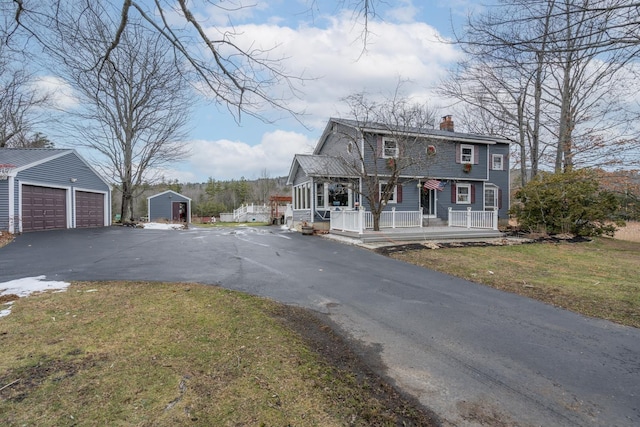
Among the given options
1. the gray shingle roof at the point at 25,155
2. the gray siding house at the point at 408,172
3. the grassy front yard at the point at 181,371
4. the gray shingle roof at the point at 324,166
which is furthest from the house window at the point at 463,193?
the gray shingle roof at the point at 25,155

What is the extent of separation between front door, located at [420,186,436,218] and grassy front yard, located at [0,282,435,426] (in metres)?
16.0

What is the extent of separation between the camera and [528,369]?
3.10 m

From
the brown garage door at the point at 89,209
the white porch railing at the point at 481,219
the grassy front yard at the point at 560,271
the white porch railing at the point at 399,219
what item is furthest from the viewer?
the brown garage door at the point at 89,209

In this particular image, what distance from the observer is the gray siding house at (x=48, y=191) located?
1344cm

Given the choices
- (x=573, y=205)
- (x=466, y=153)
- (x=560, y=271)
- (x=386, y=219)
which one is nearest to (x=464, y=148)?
(x=466, y=153)

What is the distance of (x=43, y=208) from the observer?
50.2ft

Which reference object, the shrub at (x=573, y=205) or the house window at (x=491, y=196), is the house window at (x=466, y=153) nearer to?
the house window at (x=491, y=196)

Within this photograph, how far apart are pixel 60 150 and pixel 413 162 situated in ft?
56.8

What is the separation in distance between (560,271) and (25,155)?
21.4 meters

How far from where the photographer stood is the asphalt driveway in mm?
2559

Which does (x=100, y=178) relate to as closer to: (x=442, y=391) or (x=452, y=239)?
A: (x=452, y=239)

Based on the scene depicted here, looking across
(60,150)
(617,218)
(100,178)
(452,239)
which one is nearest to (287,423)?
(452,239)

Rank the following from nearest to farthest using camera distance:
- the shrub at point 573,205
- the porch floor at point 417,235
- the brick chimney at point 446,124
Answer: the porch floor at point 417,235 < the shrub at point 573,205 < the brick chimney at point 446,124

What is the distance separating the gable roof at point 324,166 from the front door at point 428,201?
5.20 meters
